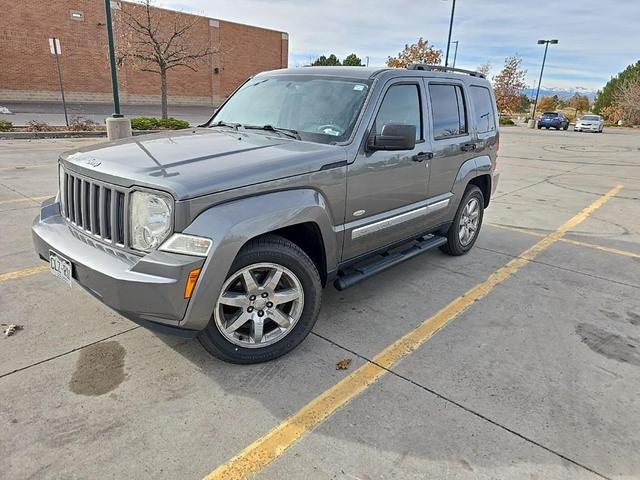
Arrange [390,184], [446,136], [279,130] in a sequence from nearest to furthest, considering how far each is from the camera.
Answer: [279,130] < [390,184] < [446,136]

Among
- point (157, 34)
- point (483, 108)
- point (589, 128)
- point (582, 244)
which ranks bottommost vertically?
point (582, 244)

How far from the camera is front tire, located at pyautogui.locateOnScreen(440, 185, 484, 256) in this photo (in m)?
5.17

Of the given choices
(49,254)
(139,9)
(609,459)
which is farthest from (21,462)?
(139,9)

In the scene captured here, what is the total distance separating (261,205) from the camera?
2.82 meters

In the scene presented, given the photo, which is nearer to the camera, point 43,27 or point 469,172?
point 469,172

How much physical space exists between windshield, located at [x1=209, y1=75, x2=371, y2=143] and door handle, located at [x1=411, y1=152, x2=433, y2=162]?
77 centimetres

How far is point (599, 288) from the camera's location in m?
4.64

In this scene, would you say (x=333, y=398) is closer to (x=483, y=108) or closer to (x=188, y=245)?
(x=188, y=245)

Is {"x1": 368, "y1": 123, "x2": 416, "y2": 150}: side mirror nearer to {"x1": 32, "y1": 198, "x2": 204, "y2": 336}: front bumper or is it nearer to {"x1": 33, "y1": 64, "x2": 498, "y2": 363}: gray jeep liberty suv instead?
{"x1": 33, "y1": 64, "x2": 498, "y2": 363}: gray jeep liberty suv

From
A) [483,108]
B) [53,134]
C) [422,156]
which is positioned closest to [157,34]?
[53,134]

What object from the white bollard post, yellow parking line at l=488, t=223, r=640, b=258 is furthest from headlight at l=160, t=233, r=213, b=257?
the white bollard post

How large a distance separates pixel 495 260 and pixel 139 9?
3205 centimetres

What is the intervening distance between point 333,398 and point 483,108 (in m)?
4.08

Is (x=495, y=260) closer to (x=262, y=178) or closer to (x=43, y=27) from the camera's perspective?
(x=262, y=178)
